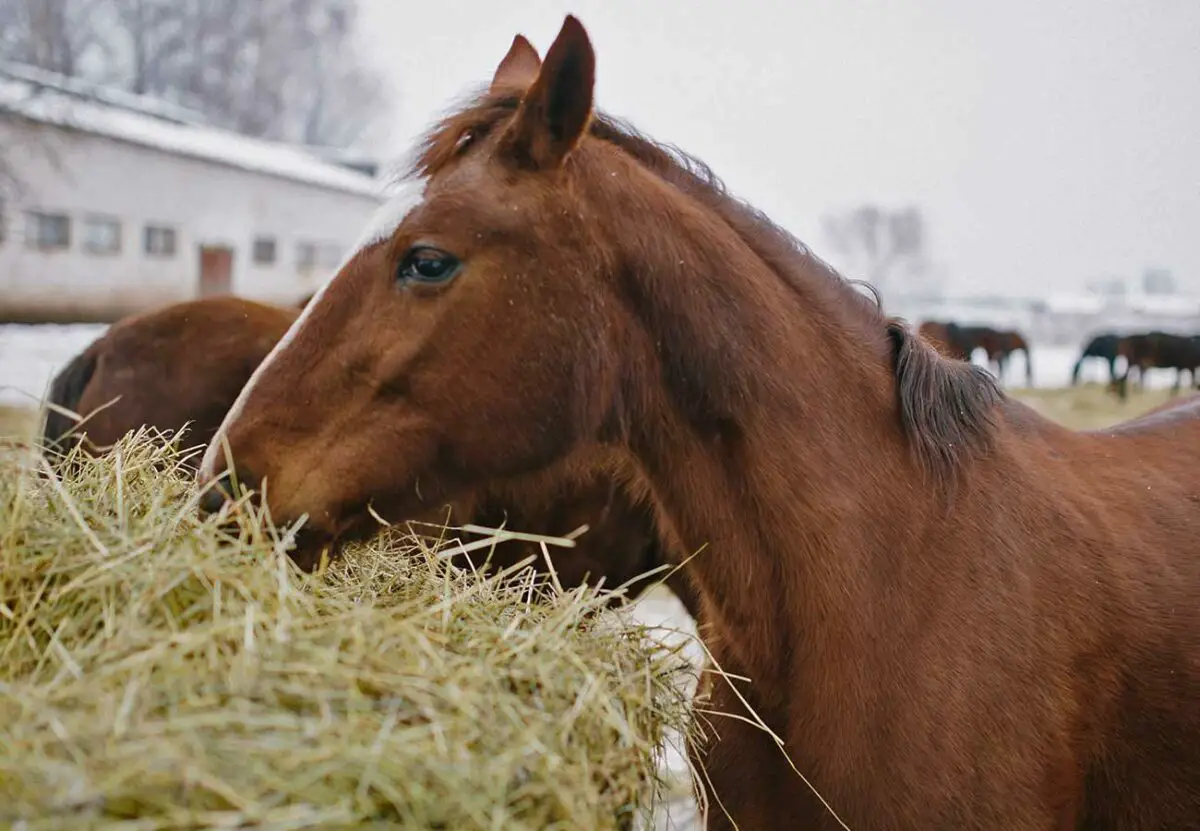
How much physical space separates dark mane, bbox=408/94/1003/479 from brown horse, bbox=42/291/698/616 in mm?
1668

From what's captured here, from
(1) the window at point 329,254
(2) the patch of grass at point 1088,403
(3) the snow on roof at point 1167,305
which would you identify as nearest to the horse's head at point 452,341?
(2) the patch of grass at point 1088,403

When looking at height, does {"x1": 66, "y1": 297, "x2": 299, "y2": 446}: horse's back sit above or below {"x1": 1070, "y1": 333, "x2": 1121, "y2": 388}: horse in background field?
above

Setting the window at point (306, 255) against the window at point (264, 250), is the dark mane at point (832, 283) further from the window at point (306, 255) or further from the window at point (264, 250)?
the window at point (306, 255)

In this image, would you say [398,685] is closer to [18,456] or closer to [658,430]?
[658,430]

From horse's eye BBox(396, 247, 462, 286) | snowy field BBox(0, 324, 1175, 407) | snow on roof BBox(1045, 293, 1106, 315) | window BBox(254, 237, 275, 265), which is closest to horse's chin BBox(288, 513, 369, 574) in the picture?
horse's eye BBox(396, 247, 462, 286)

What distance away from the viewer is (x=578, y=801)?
1154mm

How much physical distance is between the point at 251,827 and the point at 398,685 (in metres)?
0.25

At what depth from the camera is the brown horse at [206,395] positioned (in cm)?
366

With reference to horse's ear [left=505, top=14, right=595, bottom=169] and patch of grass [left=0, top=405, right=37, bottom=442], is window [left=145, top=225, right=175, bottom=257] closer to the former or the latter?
patch of grass [left=0, top=405, right=37, bottom=442]

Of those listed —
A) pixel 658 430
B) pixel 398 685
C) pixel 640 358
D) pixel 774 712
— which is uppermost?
pixel 640 358

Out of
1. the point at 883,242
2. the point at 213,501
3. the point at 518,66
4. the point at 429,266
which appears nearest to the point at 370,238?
the point at 429,266

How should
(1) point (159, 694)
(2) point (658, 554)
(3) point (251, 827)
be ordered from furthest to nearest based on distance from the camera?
(2) point (658, 554) → (1) point (159, 694) → (3) point (251, 827)

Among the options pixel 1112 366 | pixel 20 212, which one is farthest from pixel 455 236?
pixel 1112 366

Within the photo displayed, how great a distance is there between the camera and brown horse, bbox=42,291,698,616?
3.66 m
